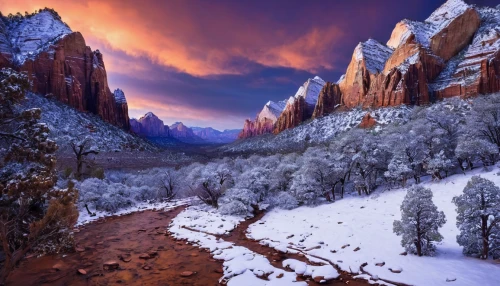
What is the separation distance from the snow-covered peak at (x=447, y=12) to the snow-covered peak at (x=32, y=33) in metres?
218

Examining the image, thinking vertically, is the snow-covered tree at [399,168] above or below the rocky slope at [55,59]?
below

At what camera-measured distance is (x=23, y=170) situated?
29.3 ft

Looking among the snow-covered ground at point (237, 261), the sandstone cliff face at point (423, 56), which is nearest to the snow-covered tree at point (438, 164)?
the snow-covered ground at point (237, 261)

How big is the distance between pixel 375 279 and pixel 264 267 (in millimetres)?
6438

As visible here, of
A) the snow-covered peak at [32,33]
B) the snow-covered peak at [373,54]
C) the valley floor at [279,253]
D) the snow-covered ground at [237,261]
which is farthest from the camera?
the snow-covered peak at [373,54]

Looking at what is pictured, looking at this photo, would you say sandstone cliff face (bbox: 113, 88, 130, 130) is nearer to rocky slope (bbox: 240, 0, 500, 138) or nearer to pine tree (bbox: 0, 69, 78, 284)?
rocky slope (bbox: 240, 0, 500, 138)

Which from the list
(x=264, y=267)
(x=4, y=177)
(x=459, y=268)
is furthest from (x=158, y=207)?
(x=459, y=268)

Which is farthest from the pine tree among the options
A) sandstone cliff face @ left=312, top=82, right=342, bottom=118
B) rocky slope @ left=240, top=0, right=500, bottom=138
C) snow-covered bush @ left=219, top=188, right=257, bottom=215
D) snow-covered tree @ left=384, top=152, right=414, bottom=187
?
sandstone cliff face @ left=312, top=82, right=342, bottom=118

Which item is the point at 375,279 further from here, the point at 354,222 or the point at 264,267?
the point at 354,222

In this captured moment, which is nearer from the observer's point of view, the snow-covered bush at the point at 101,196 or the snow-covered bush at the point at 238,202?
the snow-covered bush at the point at 238,202

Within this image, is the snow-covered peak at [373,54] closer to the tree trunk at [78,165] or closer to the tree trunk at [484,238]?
the tree trunk at [484,238]

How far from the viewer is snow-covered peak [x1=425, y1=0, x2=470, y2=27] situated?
431ft

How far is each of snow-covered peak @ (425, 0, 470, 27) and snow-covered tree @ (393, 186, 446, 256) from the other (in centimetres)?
16679

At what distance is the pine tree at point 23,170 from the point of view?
8.52 meters
